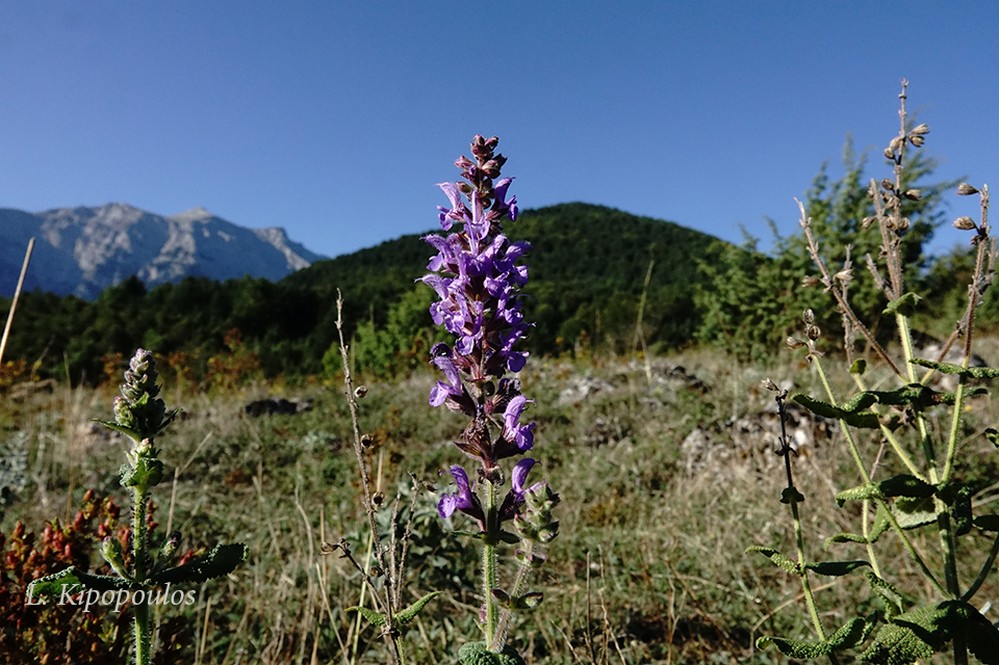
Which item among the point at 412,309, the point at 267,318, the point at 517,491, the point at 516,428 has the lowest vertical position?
the point at 517,491

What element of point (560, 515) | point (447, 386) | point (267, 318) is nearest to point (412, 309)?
point (560, 515)

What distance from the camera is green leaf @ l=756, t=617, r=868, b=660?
3.09 ft

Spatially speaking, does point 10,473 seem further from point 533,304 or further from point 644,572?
point 533,304

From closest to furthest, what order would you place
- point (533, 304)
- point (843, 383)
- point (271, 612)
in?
1. point (271, 612)
2. point (843, 383)
3. point (533, 304)

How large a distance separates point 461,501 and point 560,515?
2.55 m

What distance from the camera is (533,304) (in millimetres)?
31953

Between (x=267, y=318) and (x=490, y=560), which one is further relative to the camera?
(x=267, y=318)

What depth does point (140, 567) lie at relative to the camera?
1.02 metres

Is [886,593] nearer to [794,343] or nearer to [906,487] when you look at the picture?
[906,487]

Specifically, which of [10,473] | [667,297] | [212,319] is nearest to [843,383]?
[10,473]

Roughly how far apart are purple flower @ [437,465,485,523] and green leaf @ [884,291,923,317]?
759 mm

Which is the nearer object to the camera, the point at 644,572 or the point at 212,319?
the point at 644,572

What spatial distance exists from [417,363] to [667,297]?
69.5 ft

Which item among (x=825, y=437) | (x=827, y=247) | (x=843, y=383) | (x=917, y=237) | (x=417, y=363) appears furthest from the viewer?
(x=417, y=363)
